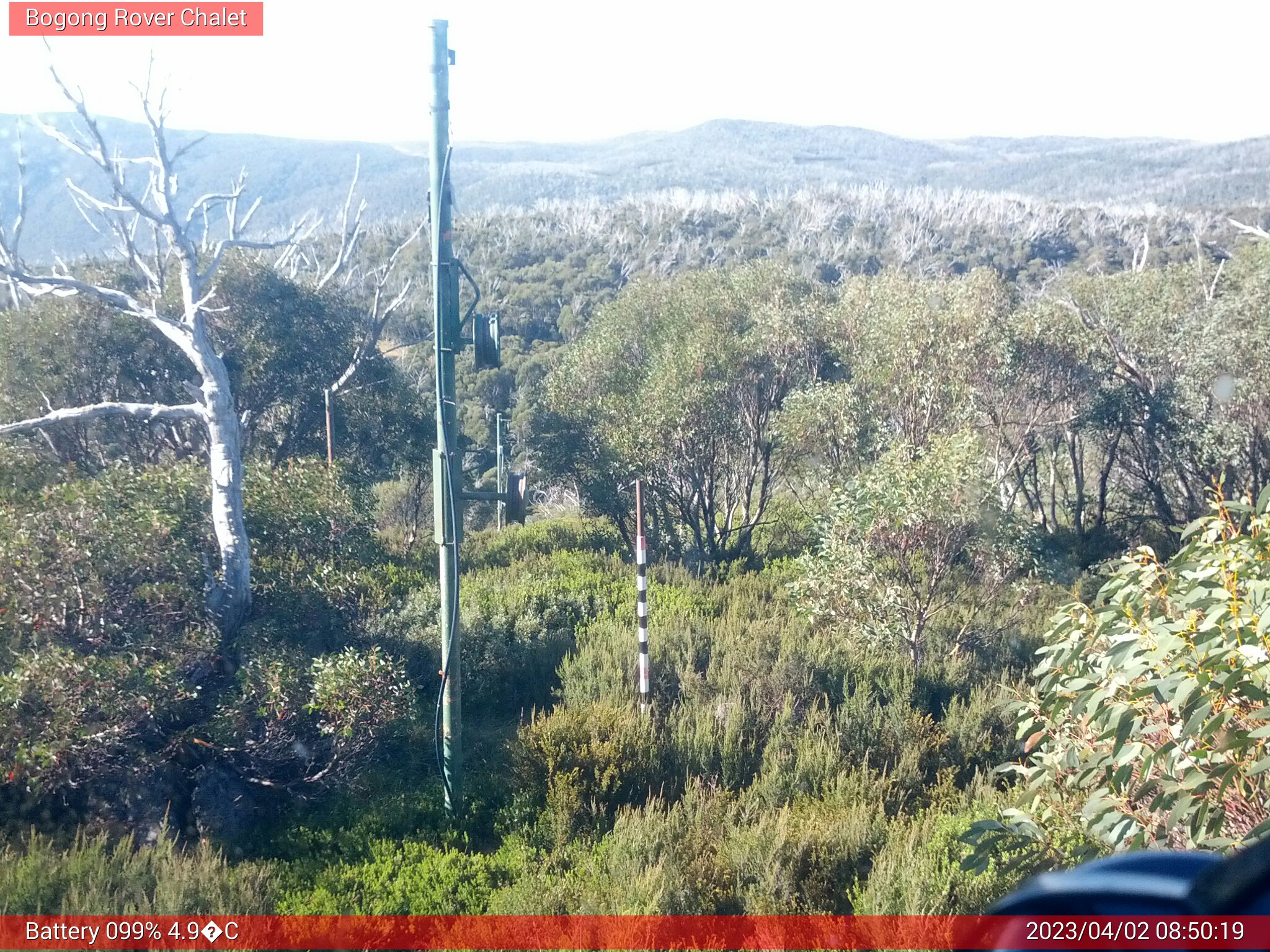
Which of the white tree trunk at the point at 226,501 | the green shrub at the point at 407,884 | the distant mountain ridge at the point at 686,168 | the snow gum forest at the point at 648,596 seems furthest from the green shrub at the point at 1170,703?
the distant mountain ridge at the point at 686,168

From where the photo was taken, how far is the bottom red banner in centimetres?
429

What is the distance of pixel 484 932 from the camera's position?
4.68 m

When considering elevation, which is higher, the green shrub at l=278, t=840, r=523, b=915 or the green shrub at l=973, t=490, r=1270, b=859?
the green shrub at l=973, t=490, r=1270, b=859

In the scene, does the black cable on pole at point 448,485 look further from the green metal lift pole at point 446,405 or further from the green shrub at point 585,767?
the green shrub at point 585,767

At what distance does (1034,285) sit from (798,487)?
88.0ft

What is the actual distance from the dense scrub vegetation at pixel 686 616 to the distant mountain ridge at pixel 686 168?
156 ft

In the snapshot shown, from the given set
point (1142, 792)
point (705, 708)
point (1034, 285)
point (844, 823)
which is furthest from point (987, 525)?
point (1034, 285)

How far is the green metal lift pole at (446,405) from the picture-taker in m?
5.83

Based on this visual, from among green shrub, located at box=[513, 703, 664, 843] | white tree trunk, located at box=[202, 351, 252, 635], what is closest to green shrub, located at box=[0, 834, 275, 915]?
green shrub, located at box=[513, 703, 664, 843]

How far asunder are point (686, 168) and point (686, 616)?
105 metres

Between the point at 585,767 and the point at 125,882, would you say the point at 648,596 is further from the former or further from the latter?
the point at 125,882

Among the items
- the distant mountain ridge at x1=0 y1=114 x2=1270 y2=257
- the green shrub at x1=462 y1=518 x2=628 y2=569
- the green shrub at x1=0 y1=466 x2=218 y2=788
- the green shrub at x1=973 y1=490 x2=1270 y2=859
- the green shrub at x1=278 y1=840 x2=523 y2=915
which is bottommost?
the green shrub at x1=462 y1=518 x2=628 y2=569

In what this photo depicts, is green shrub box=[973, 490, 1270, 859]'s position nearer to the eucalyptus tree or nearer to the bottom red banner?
the bottom red banner

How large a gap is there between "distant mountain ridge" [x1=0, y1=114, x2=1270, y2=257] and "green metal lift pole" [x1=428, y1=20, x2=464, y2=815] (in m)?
55.0
